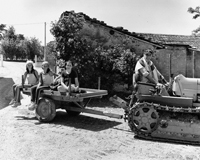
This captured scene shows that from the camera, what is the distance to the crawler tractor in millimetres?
6156

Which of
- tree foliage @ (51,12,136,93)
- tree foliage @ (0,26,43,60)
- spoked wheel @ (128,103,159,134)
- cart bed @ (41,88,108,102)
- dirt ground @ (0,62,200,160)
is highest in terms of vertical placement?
tree foliage @ (0,26,43,60)

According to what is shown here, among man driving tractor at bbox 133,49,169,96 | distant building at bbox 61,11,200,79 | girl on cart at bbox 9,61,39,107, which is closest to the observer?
man driving tractor at bbox 133,49,169,96

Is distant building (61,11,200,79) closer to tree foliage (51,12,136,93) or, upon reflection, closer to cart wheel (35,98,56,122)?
tree foliage (51,12,136,93)

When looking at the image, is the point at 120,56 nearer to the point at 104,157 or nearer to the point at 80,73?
the point at 80,73

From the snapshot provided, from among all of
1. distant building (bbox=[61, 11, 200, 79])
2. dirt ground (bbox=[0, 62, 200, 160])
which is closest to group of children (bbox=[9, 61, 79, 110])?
dirt ground (bbox=[0, 62, 200, 160])

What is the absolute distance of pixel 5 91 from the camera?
13.4m

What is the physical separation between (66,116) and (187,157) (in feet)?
15.0

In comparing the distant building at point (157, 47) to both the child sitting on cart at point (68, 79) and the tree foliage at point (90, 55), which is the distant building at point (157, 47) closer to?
the tree foliage at point (90, 55)

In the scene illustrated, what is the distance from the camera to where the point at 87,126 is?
24.3ft

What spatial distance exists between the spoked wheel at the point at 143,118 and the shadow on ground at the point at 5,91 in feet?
19.7

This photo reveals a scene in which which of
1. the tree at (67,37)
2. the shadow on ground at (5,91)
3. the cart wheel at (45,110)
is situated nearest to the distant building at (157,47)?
the tree at (67,37)

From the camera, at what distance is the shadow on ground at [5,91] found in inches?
436

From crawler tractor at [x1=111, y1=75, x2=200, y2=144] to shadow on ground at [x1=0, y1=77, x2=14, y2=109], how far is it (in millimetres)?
6156

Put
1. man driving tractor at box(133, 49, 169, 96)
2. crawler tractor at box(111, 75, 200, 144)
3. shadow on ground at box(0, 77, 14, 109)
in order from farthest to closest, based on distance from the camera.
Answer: shadow on ground at box(0, 77, 14, 109), man driving tractor at box(133, 49, 169, 96), crawler tractor at box(111, 75, 200, 144)
